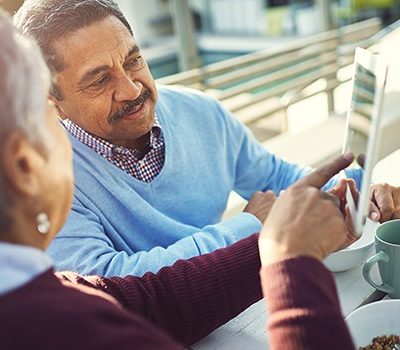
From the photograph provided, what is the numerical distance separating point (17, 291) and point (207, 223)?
93 cm

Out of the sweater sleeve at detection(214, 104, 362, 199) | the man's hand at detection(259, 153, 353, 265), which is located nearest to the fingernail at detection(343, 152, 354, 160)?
the man's hand at detection(259, 153, 353, 265)

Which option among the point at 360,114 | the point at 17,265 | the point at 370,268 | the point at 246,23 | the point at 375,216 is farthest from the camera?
the point at 246,23

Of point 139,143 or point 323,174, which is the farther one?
point 139,143

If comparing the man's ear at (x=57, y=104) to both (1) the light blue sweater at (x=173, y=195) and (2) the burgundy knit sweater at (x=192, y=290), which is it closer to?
(1) the light blue sweater at (x=173, y=195)

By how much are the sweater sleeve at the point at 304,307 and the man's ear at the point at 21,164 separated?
1.06 ft

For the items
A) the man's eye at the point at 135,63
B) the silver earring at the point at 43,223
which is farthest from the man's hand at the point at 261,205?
the silver earring at the point at 43,223

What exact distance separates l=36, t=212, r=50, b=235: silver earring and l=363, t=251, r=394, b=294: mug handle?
598mm

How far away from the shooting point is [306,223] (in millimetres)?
727

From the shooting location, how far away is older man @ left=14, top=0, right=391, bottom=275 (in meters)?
1.15

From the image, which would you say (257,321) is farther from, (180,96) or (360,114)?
(180,96)

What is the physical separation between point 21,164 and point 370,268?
2.21 feet

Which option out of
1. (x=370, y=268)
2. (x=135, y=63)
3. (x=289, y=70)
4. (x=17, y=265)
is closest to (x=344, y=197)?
(x=370, y=268)

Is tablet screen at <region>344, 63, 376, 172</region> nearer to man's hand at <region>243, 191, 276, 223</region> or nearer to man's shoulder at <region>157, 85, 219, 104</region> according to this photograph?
man's hand at <region>243, 191, 276, 223</region>

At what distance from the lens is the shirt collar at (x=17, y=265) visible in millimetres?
552
